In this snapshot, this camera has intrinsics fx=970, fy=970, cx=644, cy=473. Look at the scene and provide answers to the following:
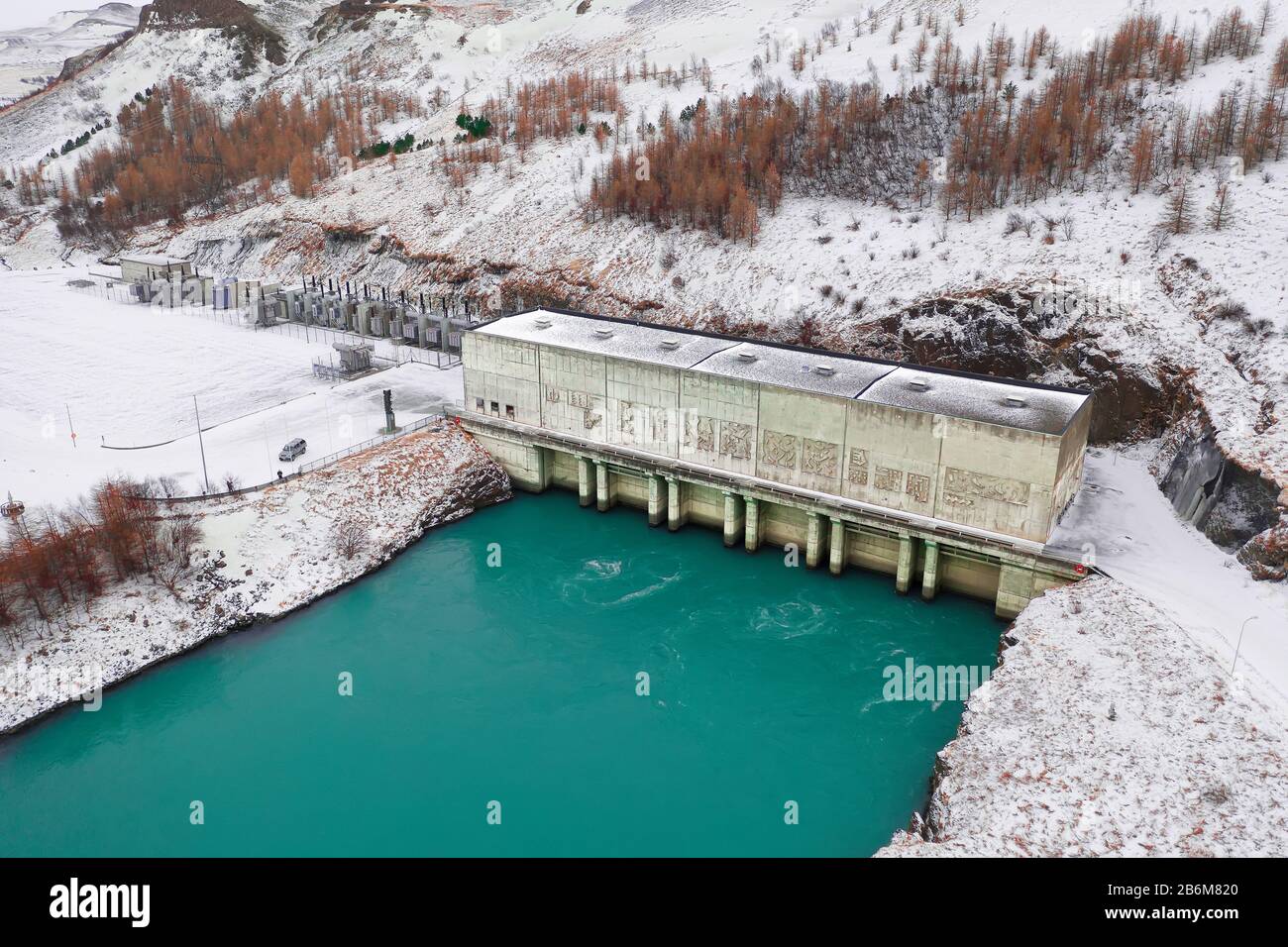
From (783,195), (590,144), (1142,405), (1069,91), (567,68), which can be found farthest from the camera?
(567,68)

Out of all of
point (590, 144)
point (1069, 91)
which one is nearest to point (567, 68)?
point (590, 144)

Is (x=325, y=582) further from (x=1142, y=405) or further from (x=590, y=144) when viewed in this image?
(x=590, y=144)

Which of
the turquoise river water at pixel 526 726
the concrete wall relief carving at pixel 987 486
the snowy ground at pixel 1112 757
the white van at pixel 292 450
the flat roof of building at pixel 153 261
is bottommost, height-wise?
the turquoise river water at pixel 526 726

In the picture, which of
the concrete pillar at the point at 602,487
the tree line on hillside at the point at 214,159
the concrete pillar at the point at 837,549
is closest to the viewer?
the concrete pillar at the point at 837,549

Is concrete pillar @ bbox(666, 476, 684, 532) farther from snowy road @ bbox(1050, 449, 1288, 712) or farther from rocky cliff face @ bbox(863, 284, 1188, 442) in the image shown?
rocky cliff face @ bbox(863, 284, 1188, 442)

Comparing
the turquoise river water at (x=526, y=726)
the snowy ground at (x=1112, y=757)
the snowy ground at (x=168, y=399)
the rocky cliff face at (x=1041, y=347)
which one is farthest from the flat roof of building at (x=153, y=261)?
the snowy ground at (x=1112, y=757)
